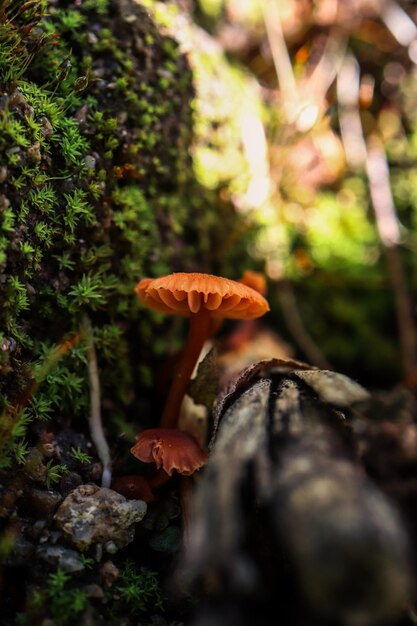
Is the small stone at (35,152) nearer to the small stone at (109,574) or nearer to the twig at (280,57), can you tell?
the small stone at (109,574)

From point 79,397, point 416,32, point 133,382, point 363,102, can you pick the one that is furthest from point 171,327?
point 416,32

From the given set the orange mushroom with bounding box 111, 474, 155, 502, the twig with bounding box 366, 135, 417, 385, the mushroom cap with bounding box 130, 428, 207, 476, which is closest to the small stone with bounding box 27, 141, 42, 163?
the mushroom cap with bounding box 130, 428, 207, 476

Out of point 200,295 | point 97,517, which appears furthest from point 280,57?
point 97,517

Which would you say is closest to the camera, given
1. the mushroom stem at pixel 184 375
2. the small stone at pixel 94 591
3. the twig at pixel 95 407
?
the small stone at pixel 94 591

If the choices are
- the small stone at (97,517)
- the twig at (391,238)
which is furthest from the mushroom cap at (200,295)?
the twig at (391,238)

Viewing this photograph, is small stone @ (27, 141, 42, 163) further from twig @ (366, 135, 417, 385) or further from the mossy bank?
twig @ (366, 135, 417, 385)

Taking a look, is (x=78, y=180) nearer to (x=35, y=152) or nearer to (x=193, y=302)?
(x=35, y=152)
